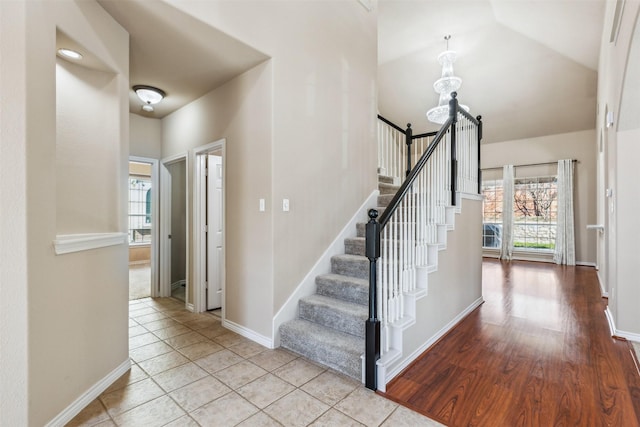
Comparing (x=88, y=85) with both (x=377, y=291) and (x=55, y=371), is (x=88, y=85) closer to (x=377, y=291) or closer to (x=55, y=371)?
(x=55, y=371)

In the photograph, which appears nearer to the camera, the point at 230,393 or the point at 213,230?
the point at 230,393

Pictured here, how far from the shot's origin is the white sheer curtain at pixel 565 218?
7.24 meters

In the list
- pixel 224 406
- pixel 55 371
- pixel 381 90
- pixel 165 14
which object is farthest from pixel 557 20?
pixel 55 371

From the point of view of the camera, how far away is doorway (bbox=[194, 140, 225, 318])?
385 cm

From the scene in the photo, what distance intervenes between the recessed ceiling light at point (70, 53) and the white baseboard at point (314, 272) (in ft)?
8.15

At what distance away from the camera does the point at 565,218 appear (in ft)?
24.1

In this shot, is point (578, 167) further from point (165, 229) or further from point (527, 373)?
point (165, 229)

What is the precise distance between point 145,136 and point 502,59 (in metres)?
6.68

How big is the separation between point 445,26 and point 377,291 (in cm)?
549

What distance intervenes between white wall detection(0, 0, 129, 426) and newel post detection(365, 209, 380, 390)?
6.14 feet

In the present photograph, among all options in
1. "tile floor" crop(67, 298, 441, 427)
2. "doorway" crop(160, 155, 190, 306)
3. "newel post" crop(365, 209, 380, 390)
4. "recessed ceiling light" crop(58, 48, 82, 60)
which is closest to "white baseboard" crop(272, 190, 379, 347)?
"tile floor" crop(67, 298, 441, 427)

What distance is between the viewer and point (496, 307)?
13.1ft

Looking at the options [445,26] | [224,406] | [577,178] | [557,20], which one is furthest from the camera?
[577,178]

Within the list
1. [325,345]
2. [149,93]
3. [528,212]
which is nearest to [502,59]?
[528,212]
